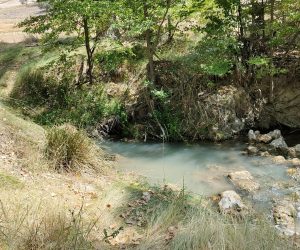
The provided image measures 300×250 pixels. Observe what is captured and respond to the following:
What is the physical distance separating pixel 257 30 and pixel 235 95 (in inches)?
63.9

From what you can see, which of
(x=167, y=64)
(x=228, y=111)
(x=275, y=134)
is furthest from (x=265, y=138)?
(x=167, y=64)

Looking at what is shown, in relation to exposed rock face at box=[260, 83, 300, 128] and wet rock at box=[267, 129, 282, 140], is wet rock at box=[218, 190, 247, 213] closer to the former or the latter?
wet rock at box=[267, 129, 282, 140]

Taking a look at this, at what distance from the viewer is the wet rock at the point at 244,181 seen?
7.38m

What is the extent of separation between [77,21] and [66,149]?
5844 mm

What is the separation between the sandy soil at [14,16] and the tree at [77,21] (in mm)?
3791

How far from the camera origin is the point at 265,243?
368cm

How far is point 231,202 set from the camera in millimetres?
6504

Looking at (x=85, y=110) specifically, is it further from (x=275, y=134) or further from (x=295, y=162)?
(x=295, y=162)

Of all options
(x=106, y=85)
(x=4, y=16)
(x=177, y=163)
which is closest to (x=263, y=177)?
(x=177, y=163)

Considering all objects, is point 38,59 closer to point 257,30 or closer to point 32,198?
point 257,30

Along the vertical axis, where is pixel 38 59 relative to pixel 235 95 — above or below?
above

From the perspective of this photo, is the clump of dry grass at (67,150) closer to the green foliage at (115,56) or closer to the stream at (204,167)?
the stream at (204,167)

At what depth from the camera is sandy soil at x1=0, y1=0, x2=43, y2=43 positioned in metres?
15.7

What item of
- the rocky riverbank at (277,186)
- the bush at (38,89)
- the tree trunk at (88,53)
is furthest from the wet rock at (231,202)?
the bush at (38,89)
